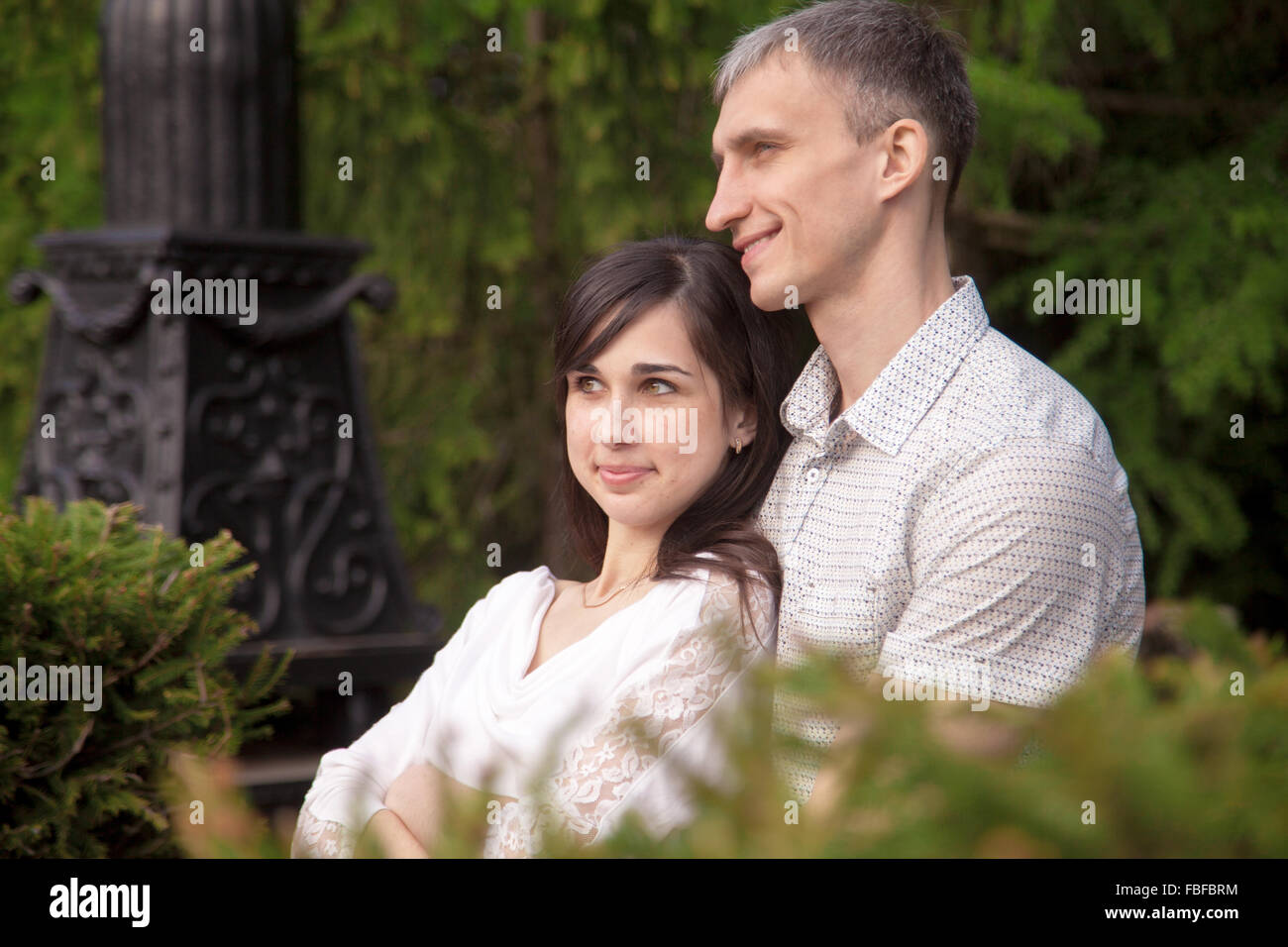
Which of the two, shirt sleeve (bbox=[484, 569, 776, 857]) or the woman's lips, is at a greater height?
the woman's lips

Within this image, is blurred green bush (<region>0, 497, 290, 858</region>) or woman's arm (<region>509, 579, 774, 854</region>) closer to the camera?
woman's arm (<region>509, 579, 774, 854</region>)

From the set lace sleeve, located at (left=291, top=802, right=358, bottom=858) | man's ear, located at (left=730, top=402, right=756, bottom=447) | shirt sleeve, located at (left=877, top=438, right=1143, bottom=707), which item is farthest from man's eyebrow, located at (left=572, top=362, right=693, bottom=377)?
lace sleeve, located at (left=291, top=802, right=358, bottom=858)

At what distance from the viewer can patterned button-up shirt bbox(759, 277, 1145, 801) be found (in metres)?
2.04

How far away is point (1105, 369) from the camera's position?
6645 mm

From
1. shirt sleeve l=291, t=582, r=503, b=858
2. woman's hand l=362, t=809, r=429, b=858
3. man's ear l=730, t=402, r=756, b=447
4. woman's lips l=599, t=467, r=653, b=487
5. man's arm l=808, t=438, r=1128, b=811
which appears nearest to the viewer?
man's arm l=808, t=438, r=1128, b=811

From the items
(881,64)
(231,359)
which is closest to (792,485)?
(881,64)

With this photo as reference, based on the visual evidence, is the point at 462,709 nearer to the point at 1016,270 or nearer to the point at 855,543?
the point at 855,543

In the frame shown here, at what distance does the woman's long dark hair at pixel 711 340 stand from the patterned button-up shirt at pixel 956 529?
0.13m

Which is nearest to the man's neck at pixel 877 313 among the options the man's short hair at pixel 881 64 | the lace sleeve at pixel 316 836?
the man's short hair at pixel 881 64

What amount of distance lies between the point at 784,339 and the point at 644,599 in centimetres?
71

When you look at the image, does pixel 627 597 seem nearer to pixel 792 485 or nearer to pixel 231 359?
pixel 792 485

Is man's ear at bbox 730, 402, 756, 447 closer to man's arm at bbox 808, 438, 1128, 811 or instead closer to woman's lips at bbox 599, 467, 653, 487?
woman's lips at bbox 599, 467, 653, 487

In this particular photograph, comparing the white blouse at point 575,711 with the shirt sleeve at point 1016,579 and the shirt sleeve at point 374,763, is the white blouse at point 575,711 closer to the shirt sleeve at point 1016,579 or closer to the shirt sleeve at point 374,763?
the shirt sleeve at point 374,763
